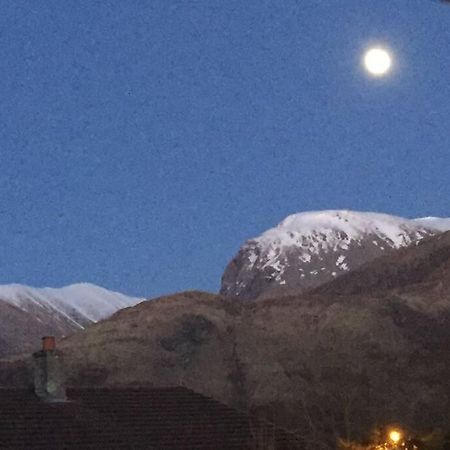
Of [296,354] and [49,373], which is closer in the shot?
[49,373]

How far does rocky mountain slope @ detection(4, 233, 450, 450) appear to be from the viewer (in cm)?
10175

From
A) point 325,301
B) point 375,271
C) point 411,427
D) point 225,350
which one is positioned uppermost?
point 375,271

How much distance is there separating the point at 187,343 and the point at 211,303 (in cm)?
1490

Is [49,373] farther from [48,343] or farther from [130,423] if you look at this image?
[130,423]

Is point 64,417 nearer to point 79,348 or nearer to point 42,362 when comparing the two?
point 42,362

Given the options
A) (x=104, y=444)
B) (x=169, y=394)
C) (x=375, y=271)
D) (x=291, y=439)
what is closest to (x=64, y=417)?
(x=104, y=444)

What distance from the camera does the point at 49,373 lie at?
31.7 meters

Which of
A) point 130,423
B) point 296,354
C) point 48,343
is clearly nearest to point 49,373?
point 48,343

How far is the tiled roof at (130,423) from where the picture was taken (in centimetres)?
2855

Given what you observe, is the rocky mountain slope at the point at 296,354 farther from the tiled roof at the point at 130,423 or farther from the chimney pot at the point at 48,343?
the chimney pot at the point at 48,343

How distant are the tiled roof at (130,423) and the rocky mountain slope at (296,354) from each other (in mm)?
60426

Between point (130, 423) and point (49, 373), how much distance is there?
299cm

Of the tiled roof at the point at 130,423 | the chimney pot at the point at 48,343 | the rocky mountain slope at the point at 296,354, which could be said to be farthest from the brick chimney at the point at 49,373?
the rocky mountain slope at the point at 296,354

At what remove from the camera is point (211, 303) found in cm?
13562
